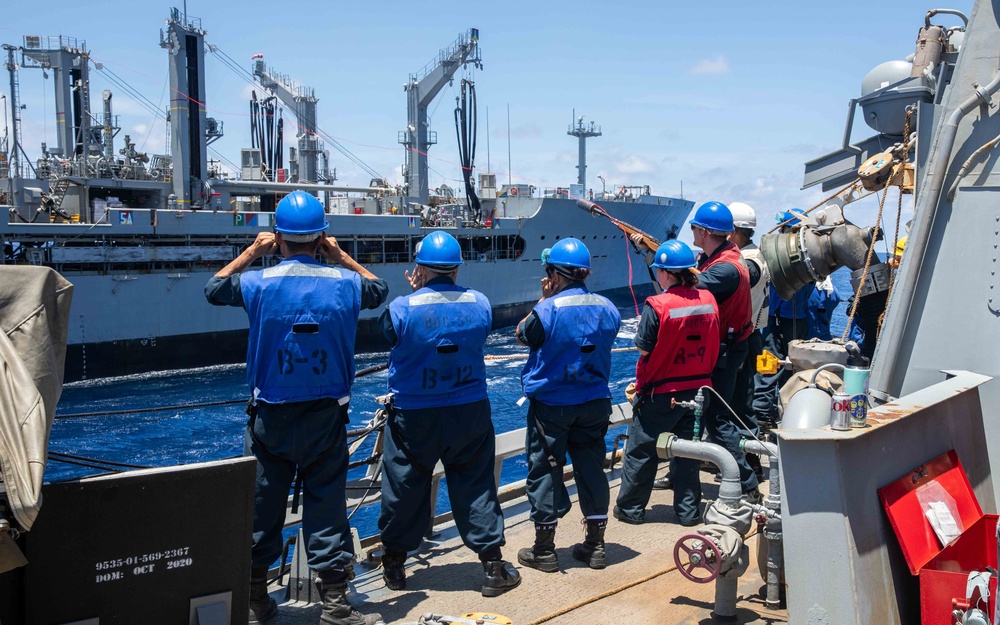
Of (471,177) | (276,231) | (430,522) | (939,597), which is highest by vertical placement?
(471,177)

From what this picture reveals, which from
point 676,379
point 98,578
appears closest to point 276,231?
point 98,578

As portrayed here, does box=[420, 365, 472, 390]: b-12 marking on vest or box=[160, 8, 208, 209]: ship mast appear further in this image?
box=[160, 8, 208, 209]: ship mast

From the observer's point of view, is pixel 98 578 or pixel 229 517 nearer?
pixel 98 578

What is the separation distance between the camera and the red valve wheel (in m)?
3.00

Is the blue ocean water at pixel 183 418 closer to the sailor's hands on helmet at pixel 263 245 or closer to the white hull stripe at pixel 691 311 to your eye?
the white hull stripe at pixel 691 311

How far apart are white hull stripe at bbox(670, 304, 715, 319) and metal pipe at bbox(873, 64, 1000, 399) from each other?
1.04m

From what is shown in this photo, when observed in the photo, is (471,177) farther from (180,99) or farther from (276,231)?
(276,231)

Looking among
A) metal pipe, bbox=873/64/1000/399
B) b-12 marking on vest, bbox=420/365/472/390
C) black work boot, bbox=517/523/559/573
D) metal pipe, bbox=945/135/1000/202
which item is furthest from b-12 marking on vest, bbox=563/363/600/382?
metal pipe, bbox=945/135/1000/202

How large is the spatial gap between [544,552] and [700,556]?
105cm

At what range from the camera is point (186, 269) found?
23.9 m

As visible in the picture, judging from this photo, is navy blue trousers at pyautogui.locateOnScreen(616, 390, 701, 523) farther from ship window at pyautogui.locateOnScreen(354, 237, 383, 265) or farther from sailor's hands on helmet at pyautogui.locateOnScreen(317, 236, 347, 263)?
ship window at pyautogui.locateOnScreen(354, 237, 383, 265)

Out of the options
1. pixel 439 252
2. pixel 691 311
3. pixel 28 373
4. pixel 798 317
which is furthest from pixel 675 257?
pixel 798 317

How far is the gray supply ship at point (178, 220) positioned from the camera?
22.1 m

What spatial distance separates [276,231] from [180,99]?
24.8 metres
